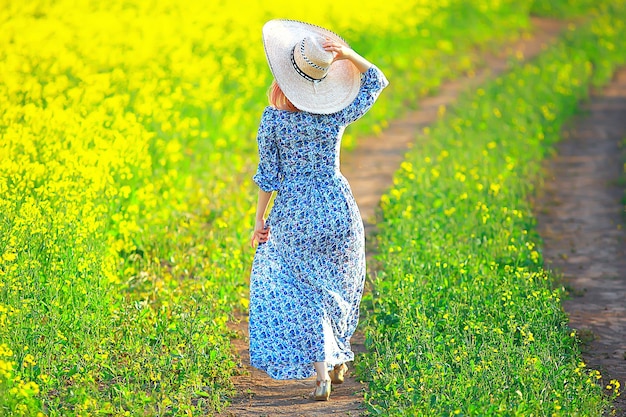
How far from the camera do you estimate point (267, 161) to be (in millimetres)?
5648

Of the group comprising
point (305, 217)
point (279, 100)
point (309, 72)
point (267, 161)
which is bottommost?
point (305, 217)

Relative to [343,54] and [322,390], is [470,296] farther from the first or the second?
[343,54]

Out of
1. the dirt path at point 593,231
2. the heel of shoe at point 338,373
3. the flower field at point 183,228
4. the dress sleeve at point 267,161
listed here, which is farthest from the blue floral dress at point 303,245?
the dirt path at point 593,231

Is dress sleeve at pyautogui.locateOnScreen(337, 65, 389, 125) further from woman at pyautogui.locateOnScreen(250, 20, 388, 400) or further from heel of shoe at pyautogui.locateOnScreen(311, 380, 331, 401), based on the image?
heel of shoe at pyautogui.locateOnScreen(311, 380, 331, 401)

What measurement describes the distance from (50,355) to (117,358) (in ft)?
1.34

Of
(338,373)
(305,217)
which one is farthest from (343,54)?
(338,373)

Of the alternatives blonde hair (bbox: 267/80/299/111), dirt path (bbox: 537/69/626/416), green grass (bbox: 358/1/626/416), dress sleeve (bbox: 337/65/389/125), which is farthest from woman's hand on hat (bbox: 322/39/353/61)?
dirt path (bbox: 537/69/626/416)

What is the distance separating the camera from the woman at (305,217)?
559cm

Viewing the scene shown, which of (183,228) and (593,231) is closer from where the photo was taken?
(183,228)

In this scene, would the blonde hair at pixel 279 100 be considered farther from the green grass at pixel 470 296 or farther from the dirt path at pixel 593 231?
the dirt path at pixel 593 231

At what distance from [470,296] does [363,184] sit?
403 cm

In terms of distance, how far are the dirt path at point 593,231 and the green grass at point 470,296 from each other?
0.75ft

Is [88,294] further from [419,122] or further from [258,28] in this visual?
[258,28]

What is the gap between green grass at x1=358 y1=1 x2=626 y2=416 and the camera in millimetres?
5316
